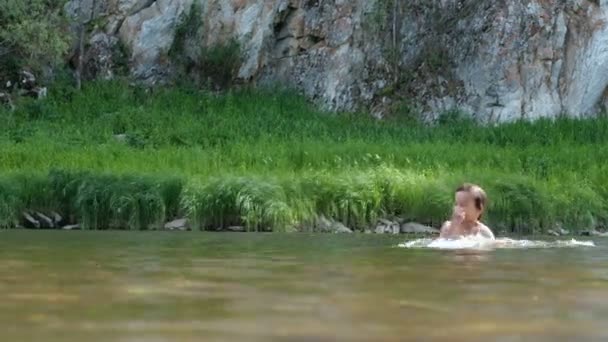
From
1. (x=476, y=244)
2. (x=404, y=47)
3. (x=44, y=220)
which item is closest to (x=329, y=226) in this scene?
(x=44, y=220)

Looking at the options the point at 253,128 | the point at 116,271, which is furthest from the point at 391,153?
the point at 116,271

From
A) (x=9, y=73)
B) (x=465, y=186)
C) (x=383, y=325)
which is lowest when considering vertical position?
(x=383, y=325)

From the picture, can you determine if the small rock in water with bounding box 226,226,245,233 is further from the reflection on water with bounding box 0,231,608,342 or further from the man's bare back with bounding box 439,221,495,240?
the reflection on water with bounding box 0,231,608,342

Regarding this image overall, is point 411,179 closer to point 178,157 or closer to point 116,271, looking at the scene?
point 178,157

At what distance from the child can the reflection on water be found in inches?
62.0

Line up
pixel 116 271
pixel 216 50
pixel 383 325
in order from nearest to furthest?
pixel 383 325, pixel 116 271, pixel 216 50

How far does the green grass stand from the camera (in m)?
17.6

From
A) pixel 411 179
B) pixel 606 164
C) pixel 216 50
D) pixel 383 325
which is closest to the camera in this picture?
pixel 383 325

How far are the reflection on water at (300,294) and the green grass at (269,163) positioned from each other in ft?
21.9

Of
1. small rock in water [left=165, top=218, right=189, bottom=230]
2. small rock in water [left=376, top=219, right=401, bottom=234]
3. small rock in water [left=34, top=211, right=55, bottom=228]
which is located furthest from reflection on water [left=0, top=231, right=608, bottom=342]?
small rock in water [left=376, top=219, right=401, bottom=234]

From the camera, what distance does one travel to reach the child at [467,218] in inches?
492

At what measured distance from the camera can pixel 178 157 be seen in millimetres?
22344

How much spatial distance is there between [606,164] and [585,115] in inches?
403

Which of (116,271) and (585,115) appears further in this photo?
(585,115)
